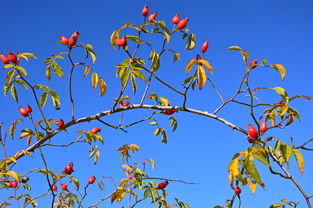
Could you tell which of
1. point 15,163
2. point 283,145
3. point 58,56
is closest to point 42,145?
point 15,163

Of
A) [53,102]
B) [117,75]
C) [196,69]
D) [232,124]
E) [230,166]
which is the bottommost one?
[230,166]

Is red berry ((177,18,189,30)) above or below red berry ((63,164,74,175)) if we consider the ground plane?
above

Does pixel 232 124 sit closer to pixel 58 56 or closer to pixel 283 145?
pixel 283 145

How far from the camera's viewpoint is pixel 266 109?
2201 millimetres

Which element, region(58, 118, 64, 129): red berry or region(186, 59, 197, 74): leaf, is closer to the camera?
region(186, 59, 197, 74): leaf

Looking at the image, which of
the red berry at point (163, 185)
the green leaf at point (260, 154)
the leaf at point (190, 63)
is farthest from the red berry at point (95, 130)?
the green leaf at point (260, 154)

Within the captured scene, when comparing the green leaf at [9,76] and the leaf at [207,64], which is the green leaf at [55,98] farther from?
the leaf at [207,64]

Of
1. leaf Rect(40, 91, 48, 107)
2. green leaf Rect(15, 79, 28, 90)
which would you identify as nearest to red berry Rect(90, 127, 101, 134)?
leaf Rect(40, 91, 48, 107)

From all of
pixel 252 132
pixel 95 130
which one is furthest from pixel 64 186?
pixel 252 132

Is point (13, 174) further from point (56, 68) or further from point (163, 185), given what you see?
point (163, 185)

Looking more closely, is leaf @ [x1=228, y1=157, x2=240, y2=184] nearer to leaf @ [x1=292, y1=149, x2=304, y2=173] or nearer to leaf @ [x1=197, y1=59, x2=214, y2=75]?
leaf @ [x1=292, y1=149, x2=304, y2=173]

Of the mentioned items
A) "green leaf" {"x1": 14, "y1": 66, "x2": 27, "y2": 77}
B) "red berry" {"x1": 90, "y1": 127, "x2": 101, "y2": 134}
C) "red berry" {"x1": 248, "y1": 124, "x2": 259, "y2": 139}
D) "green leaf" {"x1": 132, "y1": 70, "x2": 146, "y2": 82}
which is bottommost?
"red berry" {"x1": 248, "y1": 124, "x2": 259, "y2": 139}

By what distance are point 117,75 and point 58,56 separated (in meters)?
0.51

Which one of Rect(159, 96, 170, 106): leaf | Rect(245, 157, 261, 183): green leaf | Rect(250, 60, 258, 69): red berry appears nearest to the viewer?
Rect(245, 157, 261, 183): green leaf
